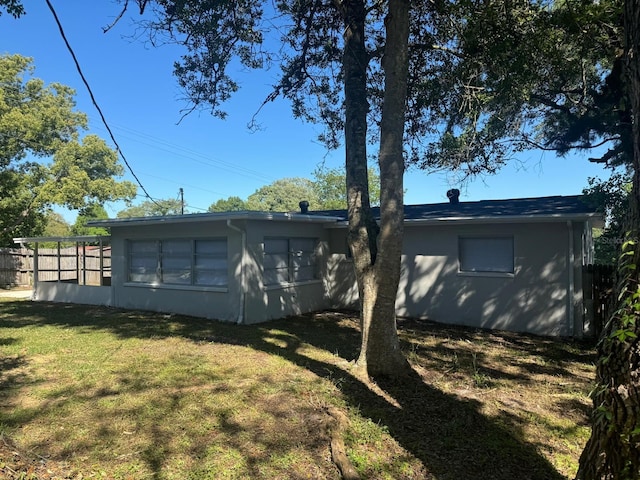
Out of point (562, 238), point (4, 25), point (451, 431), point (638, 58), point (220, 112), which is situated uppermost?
point (220, 112)

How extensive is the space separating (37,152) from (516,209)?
25.1 m

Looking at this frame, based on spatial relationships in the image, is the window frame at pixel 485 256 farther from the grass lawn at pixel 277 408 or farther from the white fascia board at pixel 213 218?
the white fascia board at pixel 213 218

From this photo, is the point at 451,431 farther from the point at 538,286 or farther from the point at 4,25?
the point at 4,25

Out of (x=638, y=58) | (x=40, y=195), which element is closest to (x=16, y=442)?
(x=638, y=58)

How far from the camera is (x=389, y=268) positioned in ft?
17.8

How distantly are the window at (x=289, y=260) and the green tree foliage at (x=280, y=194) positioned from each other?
54.3 m

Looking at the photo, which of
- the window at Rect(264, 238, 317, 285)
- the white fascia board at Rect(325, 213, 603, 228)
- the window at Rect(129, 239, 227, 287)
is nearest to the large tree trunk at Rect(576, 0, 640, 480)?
the white fascia board at Rect(325, 213, 603, 228)

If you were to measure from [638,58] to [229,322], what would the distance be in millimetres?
9252

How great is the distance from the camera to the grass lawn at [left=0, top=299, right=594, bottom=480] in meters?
3.48

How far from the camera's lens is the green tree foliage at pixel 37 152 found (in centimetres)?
2033

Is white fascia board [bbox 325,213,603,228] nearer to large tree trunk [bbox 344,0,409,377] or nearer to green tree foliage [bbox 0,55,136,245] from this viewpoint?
large tree trunk [bbox 344,0,409,377]

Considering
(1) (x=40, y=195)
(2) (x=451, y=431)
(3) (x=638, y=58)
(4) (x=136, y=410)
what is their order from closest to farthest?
(3) (x=638, y=58) → (2) (x=451, y=431) → (4) (x=136, y=410) → (1) (x=40, y=195)

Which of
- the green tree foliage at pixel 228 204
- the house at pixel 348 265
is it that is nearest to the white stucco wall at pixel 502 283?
the house at pixel 348 265

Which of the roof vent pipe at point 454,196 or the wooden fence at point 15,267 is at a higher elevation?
the roof vent pipe at point 454,196
